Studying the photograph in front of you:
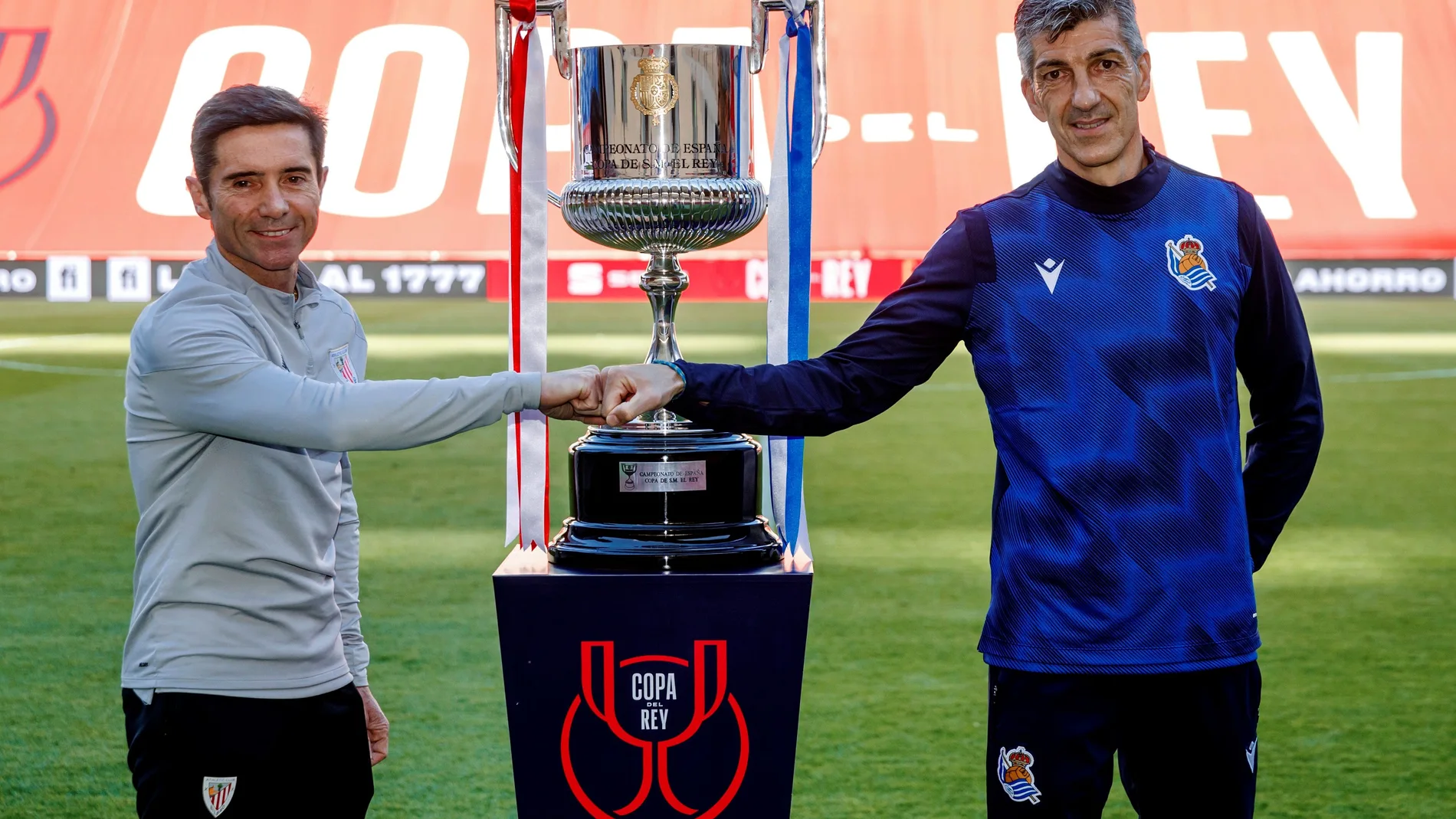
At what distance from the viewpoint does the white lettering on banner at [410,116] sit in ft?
37.8

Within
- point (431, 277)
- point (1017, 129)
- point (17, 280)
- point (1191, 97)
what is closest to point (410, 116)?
point (431, 277)

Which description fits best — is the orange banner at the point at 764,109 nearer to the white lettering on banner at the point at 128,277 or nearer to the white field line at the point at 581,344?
the white lettering on banner at the point at 128,277

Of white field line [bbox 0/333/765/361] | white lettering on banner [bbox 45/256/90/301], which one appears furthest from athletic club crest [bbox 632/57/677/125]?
white lettering on banner [bbox 45/256/90/301]

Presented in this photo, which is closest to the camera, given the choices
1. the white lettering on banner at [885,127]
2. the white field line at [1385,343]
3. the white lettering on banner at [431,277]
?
the white field line at [1385,343]

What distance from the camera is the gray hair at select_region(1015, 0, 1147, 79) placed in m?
1.59

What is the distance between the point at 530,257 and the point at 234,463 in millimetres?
469

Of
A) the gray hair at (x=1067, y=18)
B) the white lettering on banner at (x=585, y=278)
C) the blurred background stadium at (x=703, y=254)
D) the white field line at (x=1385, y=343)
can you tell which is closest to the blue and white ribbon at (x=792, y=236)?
the gray hair at (x=1067, y=18)

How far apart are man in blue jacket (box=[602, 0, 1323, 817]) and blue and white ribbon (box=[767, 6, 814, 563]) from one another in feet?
0.99

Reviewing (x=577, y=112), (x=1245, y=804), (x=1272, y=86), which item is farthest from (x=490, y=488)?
(x=1272, y=86)

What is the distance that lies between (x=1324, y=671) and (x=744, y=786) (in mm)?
2303

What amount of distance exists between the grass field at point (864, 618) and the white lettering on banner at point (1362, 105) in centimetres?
416

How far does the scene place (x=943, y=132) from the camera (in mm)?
11773

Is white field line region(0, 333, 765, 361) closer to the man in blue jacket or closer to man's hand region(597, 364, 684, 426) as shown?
man's hand region(597, 364, 684, 426)

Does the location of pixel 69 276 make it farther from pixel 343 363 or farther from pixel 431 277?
pixel 343 363
